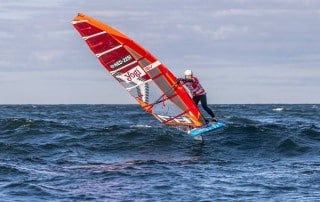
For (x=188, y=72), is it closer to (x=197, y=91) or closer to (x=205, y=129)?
(x=197, y=91)

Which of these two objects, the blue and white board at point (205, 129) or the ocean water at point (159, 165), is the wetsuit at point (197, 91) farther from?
the ocean water at point (159, 165)

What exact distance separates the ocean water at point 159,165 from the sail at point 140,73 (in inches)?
43.3

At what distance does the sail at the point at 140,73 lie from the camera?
22.4 m

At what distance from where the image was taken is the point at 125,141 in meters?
24.3

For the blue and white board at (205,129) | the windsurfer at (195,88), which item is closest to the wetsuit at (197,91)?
the windsurfer at (195,88)

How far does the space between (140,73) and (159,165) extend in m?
5.59

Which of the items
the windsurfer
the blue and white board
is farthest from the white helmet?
the blue and white board

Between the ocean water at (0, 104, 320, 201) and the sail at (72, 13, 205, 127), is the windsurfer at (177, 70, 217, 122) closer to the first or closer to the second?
the sail at (72, 13, 205, 127)

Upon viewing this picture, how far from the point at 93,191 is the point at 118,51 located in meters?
9.05

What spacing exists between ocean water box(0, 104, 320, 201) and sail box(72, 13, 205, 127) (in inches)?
43.3

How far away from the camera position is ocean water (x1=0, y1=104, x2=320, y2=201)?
14305 millimetres

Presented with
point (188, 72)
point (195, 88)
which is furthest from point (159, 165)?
point (195, 88)

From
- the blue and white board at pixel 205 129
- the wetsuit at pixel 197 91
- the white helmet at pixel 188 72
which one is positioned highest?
the white helmet at pixel 188 72

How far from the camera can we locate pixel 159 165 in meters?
18.2
